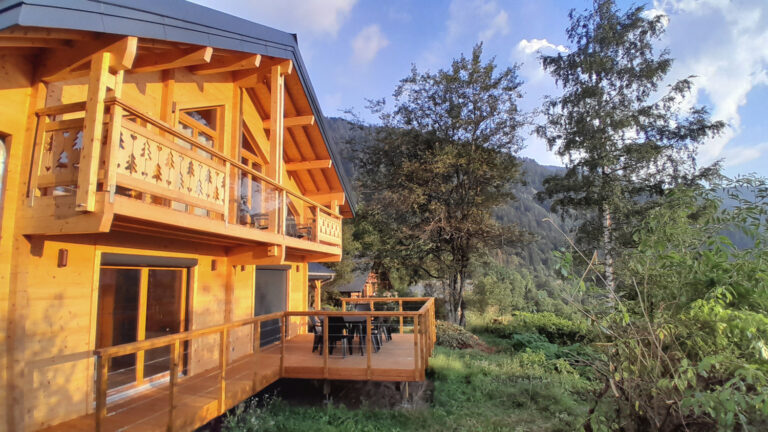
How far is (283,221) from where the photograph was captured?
7.54 m

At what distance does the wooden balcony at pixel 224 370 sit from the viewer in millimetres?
4266

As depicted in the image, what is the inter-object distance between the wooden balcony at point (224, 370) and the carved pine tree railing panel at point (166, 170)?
1.62m

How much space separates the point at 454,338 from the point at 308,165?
7.98m

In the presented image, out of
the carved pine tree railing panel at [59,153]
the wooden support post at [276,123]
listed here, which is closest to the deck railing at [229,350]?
the carved pine tree railing panel at [59,153]

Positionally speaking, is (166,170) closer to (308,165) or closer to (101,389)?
(101,389)

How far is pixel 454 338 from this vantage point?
14.1 metres

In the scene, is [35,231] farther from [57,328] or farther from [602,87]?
[602,87]

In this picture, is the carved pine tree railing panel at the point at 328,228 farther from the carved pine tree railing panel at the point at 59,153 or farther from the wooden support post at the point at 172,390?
the carved pine tree railing panel at the point at 59,153

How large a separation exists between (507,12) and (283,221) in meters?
18.1

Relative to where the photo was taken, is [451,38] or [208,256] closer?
[208,256]

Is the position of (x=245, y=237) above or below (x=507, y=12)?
below

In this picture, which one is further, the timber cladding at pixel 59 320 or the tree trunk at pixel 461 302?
the tree trunk at pixel 461 302

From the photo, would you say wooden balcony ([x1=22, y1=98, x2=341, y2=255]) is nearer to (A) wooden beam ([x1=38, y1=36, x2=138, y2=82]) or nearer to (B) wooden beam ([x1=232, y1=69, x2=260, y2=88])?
(A) wooden beam ([x1=38, y1=36, x2=138, y2=82])

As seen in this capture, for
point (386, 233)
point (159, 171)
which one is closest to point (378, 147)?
point (386, 233)
